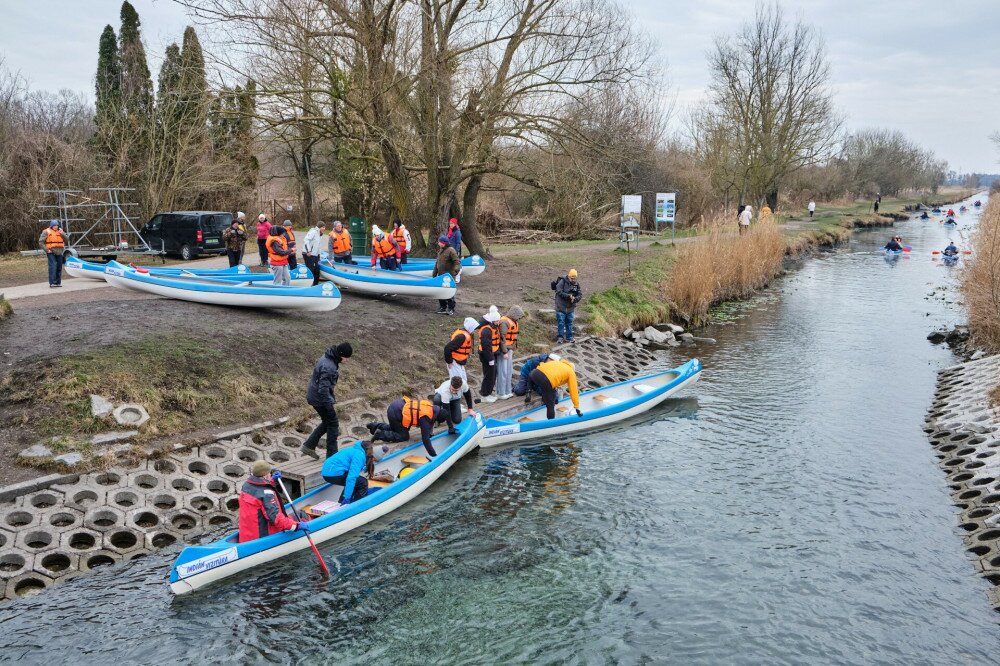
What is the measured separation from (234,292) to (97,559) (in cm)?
775

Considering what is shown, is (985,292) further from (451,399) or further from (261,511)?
(261,511)

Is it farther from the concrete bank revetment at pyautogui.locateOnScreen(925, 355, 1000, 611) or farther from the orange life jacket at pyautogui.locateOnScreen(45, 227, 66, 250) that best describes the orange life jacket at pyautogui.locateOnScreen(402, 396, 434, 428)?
the orange life jacket at pyautogui.locateOnScreen(45, 227, 66, 250)

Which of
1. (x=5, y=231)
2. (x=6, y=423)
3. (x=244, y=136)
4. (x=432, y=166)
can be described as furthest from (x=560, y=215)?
(x=6, y=423)

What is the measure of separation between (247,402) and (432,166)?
1276 centimetres

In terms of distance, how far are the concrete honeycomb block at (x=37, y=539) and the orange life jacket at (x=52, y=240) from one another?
10.7 m

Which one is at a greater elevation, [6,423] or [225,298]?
[225,298]

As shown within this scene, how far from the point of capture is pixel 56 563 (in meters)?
9.14

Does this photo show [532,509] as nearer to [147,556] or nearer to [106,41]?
[147,556]

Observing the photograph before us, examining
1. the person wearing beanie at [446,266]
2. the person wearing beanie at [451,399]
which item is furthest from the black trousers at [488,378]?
the person wearing beanie at [446,266]

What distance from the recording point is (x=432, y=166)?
23.9m

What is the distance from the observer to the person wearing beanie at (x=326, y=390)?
11406mm

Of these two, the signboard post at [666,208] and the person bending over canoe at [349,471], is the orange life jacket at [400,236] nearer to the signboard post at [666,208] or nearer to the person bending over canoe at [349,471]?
the person bending over canoe at [349,471]

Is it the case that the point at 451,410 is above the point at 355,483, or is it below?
above

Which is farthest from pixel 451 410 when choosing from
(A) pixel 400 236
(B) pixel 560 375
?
(A) pixel 400 236
